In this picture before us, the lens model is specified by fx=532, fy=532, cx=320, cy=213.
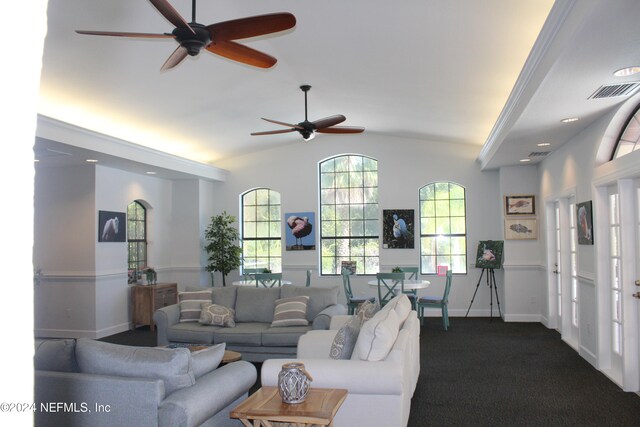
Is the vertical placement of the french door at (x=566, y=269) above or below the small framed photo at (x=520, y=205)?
below

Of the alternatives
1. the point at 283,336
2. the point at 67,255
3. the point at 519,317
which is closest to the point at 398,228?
the point at 519,317

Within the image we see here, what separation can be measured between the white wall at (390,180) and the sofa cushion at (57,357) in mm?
7305

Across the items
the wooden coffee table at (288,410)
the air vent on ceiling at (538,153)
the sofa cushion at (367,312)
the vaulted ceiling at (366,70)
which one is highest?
the vaulted ceiling at (366,70)

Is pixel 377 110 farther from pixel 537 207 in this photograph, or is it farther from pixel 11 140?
pixel 11 140

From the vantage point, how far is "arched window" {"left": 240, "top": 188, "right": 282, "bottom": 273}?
10781 mm

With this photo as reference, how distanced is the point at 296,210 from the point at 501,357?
5189 millimetres

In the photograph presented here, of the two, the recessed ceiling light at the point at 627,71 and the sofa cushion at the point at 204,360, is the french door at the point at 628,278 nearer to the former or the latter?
the recessed ceiling light at the point at 627,71

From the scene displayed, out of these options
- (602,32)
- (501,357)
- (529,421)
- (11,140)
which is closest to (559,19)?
(602,32)

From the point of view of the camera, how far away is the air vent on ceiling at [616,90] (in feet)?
14.5

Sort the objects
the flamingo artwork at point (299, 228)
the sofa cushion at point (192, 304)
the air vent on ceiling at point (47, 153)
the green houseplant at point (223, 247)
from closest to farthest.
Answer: the sofa cushion at point (192, 304) → the air vent on ceiling at point (47, 153) → the green houseplant at point (223, 247) → the flamingo artwork at point (299, 228)

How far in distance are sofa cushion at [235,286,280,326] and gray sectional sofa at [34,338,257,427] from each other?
3.31 m

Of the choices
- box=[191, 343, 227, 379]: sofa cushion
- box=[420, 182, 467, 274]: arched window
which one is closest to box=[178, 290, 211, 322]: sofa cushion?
box=[191, 343, 227, 379]: sofa cushion

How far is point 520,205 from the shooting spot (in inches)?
359

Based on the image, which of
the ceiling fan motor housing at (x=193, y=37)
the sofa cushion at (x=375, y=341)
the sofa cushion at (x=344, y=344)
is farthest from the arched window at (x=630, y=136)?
the ceiling fan motor housing at (x=193, y=37)
